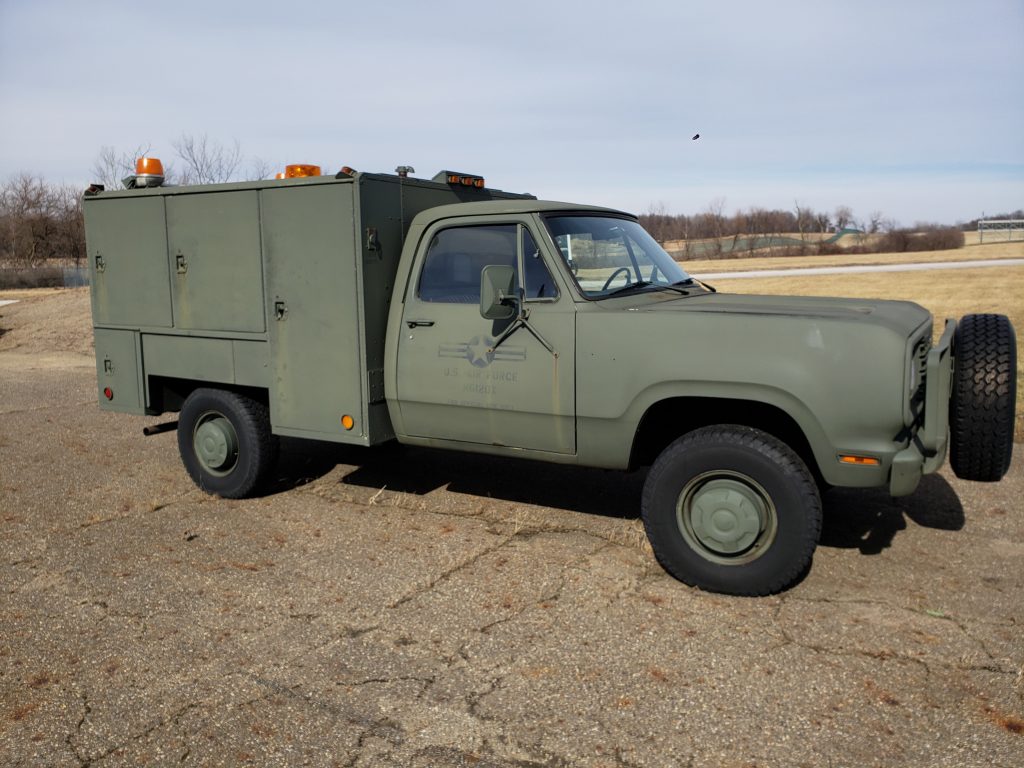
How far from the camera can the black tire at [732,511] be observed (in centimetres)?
449

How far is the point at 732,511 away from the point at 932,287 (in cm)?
2027

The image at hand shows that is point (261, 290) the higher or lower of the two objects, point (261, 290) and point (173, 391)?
the higher

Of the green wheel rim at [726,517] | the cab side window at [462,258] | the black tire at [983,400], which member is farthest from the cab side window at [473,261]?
the black tire at [983,400]

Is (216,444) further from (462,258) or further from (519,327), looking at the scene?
(519,327)

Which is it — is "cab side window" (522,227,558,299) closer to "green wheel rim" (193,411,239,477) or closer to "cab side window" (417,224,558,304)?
"cab side window" (417,224,558,304)

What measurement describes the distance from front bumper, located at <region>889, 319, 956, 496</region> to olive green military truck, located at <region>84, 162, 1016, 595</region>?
0.01 meters

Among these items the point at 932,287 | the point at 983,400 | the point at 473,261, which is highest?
the point at 473,261

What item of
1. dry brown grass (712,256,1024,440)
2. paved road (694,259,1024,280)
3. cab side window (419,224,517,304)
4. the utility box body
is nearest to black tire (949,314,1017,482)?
cab side window (419,224,517,304)

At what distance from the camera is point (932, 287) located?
73.2 ft

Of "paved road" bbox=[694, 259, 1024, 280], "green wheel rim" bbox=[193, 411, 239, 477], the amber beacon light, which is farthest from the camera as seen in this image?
"paved road" bbox=[694, 259, 1024, 280]

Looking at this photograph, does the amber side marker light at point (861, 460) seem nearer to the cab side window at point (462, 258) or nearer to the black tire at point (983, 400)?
the black tire at point (983, 400)

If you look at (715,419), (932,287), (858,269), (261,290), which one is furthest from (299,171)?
(858,269)

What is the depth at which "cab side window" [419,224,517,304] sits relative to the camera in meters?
5.37

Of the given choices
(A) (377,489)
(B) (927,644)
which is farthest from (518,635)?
(A) (377,489)
